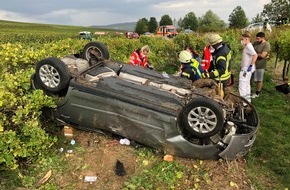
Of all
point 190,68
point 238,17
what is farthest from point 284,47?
point 238,17

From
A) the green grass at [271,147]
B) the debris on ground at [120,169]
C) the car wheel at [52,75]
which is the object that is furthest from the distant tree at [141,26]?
the debris on ground at [120,169]

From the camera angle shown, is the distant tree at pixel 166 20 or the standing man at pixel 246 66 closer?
the standing man at pixel 246 66

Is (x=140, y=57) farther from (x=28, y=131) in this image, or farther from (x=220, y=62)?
(x=28, y=131)

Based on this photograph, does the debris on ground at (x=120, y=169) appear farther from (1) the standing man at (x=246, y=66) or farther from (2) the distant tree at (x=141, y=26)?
(2) the distant tree at (x=141, y=26)

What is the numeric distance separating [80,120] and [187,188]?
191 centimetres

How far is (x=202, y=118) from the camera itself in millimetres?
4473

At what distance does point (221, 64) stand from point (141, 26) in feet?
217

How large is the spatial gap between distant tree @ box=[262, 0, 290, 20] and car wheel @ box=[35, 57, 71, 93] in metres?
72.7

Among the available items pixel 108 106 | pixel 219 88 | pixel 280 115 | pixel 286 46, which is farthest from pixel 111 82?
pixel 286 46

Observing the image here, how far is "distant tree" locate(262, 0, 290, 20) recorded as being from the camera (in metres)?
71.1

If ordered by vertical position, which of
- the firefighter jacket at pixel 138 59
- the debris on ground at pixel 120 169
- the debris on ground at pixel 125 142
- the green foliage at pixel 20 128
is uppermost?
the firefighter jacket at pixel 138 59

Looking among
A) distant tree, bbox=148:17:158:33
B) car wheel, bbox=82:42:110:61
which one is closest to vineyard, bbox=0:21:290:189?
car wheel, bbox=82:42:110:61

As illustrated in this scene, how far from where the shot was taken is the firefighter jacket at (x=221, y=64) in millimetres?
6074

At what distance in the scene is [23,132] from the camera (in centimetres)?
456
